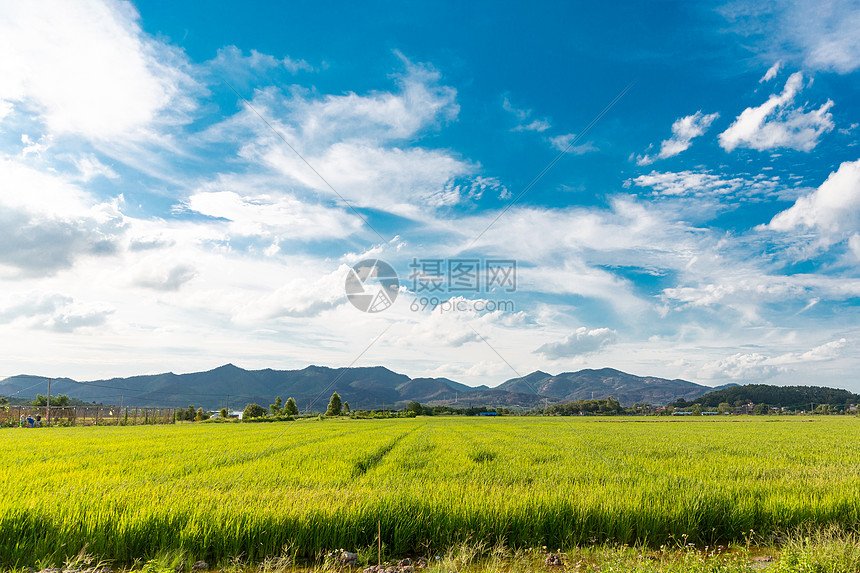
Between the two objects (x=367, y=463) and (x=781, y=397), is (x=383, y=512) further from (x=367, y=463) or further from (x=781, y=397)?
(x=781, y=397)

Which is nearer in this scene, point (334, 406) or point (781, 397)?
point (334, 406)

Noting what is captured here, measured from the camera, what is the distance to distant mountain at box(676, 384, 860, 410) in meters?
159

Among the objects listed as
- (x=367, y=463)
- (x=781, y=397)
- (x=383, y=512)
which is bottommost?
(x=781, y=397)

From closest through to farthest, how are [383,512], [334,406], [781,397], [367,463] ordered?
[383,512], [367,463], [334,406], [781,397]

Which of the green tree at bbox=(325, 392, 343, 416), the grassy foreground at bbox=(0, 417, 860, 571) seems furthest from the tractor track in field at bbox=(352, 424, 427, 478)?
the green tree at bbox=(325, 392, 343, 416)

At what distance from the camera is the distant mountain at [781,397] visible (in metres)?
159

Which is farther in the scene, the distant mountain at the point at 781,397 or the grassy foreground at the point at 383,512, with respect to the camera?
the distant mountain at the point at 781,397

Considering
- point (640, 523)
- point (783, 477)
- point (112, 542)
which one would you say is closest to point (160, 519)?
point (112, 542)

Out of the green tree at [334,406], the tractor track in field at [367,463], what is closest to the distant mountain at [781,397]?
the green tree at [334,406]

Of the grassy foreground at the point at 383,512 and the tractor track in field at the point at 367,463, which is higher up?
the grassy foreground at the point at 383,512

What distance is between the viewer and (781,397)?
526 ft

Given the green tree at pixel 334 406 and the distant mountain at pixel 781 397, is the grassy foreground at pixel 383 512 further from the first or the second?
the distant mountain at pixel 781 397

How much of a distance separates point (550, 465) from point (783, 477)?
4.78 metres

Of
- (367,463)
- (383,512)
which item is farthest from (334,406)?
(383,512)
